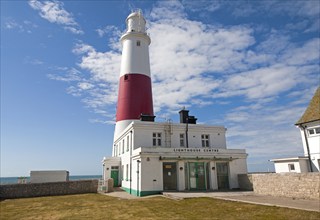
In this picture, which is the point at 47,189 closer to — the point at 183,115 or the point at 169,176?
the point at 169,176

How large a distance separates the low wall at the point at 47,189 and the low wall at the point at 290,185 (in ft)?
48.2

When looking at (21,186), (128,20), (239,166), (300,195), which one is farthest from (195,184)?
(128,20)

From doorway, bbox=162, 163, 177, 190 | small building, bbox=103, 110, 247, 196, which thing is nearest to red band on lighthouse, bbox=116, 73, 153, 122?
small building, bbox=103, 110, 247, 196

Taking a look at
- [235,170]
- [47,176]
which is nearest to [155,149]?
[235,170]

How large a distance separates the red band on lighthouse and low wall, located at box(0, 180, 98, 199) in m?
7.50

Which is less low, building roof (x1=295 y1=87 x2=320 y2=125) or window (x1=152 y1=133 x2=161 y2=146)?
building roof (x1=295 y1=87 x2=320 y2=125)

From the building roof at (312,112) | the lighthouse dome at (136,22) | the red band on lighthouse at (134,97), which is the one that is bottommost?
the building roof at (312,112)

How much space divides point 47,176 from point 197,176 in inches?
599

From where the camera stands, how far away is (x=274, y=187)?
14672 millimetres

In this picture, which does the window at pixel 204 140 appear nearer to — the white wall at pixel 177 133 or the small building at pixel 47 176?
the white wall at pixel 177 133

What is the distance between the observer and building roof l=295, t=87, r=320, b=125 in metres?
19.4

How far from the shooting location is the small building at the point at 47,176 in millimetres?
23484

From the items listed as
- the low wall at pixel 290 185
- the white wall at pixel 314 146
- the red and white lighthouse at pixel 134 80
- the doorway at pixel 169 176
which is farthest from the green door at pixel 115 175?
the white wall at pixel 314 146

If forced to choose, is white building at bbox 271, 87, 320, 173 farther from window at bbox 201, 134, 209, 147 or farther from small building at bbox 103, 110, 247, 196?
window at bbox 201, 134, 209, 147
